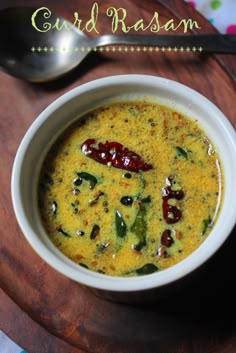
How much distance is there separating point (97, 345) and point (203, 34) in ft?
2.34

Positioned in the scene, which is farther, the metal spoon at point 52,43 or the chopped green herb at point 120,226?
the metal spoon at point 52,43

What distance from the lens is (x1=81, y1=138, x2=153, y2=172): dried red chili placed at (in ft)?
4.40

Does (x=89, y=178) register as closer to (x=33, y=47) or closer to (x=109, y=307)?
(x=109, y=307)

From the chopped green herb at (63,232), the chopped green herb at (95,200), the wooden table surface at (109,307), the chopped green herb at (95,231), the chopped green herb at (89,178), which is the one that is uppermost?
the chopped green herb at (89,178)

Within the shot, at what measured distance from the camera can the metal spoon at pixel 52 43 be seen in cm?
150

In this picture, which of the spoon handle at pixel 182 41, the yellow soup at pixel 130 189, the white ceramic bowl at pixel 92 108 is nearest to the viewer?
the white ceramic bowl at pixel 92 108

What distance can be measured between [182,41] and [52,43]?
1.01 ft

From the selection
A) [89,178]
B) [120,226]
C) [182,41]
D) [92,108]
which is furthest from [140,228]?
[182,41]

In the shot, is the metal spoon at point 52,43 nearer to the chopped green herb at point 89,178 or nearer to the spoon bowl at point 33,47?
the spoon bowl at point 33,47

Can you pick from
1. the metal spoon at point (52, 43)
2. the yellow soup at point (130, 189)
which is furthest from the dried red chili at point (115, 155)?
the metal spoon at point (52, 43)

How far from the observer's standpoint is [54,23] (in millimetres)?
1586

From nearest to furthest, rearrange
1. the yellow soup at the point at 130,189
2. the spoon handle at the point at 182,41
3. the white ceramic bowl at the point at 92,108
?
1. the white ceramic bowl at the point at 92,108
2. the yellow soup at the point at 130,189
3. the spoon handle at the point at 182,41

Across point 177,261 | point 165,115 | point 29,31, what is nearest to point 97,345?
point 177,261

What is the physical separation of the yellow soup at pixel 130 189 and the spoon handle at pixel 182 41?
7.3 inches
